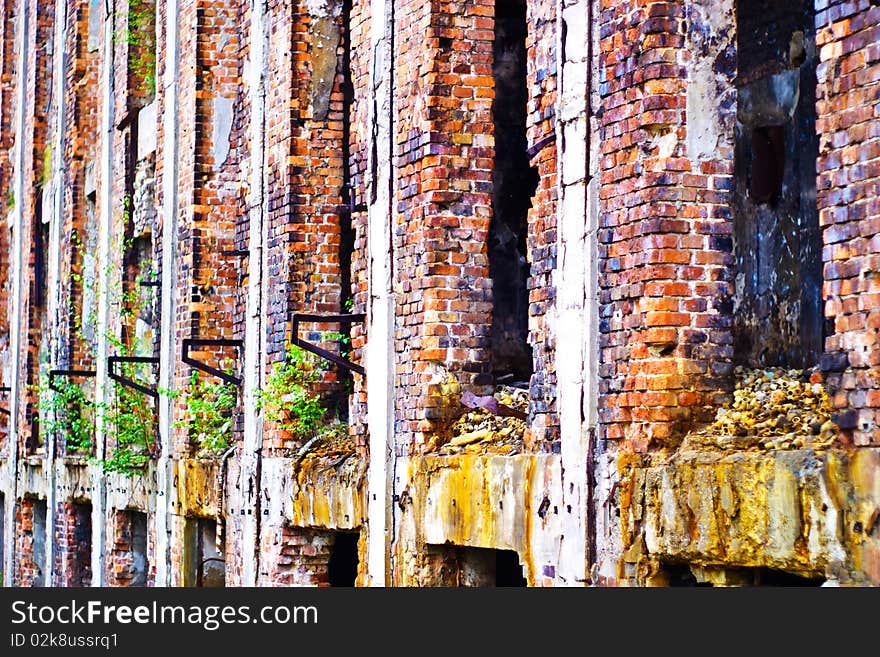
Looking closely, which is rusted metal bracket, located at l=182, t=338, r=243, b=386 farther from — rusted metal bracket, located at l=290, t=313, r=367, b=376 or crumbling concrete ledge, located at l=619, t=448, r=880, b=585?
crumbling concrete ledge, located at l=619, t=448, r=880, b=585

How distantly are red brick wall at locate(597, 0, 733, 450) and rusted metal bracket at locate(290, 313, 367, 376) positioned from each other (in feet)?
10.5

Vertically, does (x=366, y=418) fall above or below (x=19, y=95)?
below

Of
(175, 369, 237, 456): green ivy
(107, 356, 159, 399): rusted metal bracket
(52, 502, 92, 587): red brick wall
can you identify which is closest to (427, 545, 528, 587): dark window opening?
(175, 369, 237, 456): green ivy

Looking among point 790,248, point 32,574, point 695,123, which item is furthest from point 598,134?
point 32,574

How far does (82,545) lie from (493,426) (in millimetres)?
9897

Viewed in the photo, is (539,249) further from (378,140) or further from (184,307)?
(184,307)

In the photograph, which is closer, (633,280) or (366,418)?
(633,280)

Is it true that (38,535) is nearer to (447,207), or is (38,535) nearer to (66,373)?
(66,373)

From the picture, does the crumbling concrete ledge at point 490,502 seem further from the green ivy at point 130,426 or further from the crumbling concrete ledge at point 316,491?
the green ivy at point 130,426

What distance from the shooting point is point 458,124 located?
1041 centimetres

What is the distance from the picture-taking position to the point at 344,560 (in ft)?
42.2

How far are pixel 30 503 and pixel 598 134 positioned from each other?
46.2 ft

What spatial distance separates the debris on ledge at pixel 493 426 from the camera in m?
9.63

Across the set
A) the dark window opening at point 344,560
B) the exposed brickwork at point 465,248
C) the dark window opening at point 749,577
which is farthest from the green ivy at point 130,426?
the dark window opening at point 749,577
